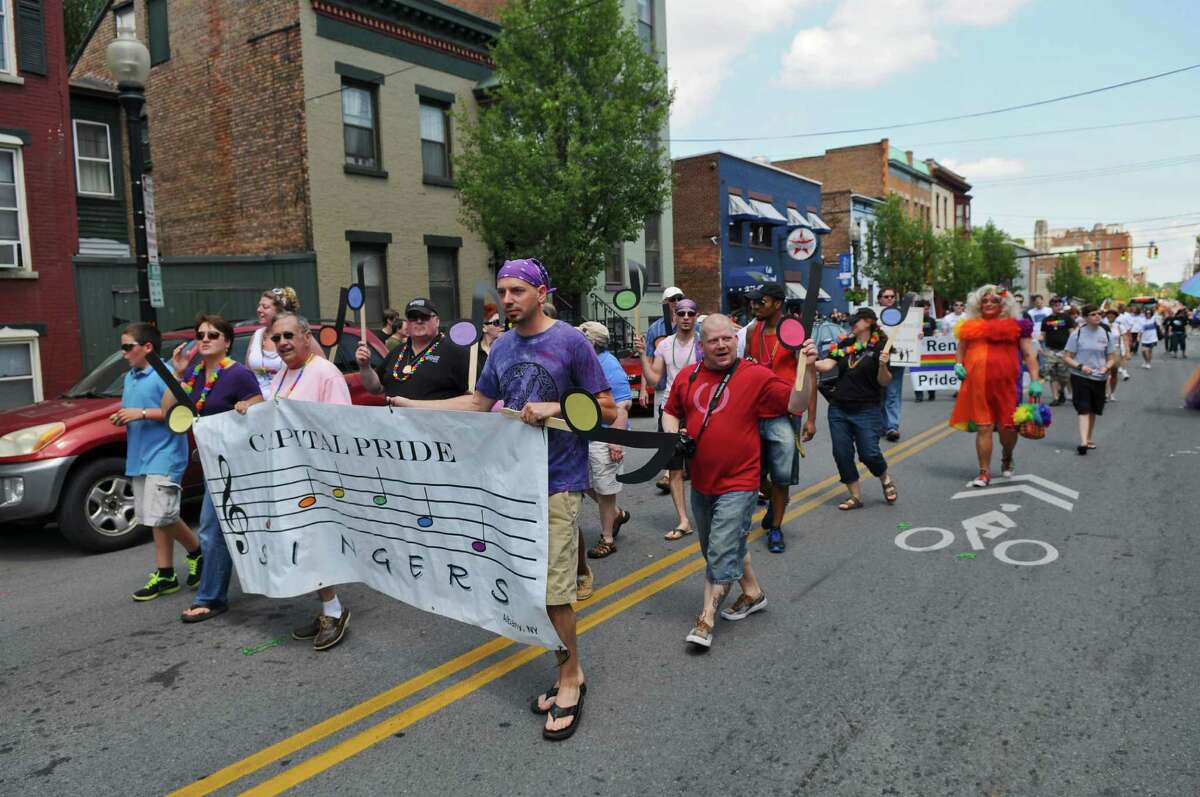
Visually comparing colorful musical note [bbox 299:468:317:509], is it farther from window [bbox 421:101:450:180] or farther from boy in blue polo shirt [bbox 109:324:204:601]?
window [bbox 421:101:450:180]

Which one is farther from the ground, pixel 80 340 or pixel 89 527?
pixel 80 340

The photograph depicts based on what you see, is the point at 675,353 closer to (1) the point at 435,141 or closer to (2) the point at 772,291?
(2) the point at 772,291

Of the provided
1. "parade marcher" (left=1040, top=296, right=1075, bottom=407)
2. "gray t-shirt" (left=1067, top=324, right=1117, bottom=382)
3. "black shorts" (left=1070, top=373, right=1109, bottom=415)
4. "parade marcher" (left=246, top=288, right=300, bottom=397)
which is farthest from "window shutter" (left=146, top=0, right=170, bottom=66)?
"black shorts" (left=1070, top=373, right=1109, bottom=415)

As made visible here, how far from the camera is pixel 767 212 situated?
35219 millimetres

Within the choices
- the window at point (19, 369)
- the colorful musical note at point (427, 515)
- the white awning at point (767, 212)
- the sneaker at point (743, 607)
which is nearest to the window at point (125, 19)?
the window at point (19, 369)

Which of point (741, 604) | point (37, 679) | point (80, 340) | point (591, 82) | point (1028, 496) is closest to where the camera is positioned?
point (37, 679)

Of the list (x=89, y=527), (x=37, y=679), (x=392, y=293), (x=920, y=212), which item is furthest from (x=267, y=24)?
(x=920, y=212)

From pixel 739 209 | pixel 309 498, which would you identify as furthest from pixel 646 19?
pixel 309 498

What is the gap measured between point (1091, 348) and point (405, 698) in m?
9.97

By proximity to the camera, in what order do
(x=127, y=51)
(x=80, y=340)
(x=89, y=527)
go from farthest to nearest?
(x=80, y=340)
(x=127, y=51)
(x=89, y=527)

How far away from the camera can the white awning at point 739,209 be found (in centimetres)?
3312

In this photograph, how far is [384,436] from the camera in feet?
14.5

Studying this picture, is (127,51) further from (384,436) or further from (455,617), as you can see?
(455,617)

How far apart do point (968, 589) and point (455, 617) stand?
323cm
